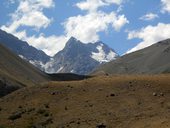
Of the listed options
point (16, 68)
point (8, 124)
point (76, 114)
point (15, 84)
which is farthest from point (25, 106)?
point (16, 68)

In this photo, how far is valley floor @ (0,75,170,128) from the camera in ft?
149

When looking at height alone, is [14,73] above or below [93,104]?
above

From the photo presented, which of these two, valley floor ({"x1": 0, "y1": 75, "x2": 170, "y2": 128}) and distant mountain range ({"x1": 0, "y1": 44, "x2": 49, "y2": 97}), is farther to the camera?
distant mountain range ({"x1": 0, "y1": 44, "x2": 49, "y2": 97})

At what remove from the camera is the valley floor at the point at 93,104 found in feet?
149

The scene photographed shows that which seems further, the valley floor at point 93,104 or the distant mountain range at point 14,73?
the distant mountain range at point 14,73

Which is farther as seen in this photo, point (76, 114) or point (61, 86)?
point (61, 86)

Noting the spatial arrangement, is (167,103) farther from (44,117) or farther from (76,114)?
(44,117)

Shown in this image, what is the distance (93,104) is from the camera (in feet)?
167

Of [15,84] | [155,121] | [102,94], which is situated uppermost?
[15,84]

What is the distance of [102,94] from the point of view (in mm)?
53531

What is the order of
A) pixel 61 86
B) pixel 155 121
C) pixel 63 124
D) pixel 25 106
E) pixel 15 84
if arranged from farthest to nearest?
pixel 15 84
pixel 61 86
pixel 25 106
pixel 63 124
pixel 155 121

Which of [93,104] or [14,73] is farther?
[14,73]

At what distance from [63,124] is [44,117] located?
3.50m

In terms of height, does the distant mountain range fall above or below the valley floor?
above
